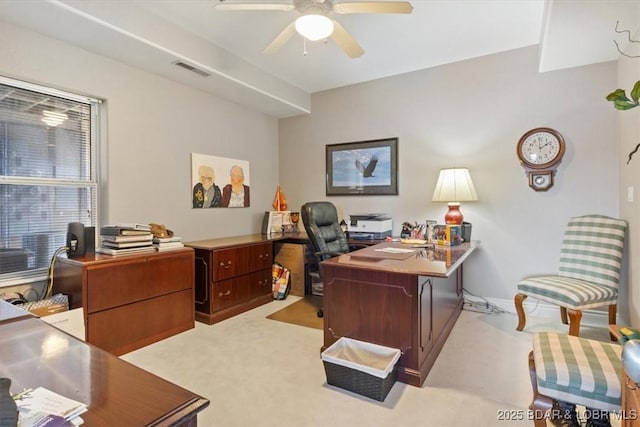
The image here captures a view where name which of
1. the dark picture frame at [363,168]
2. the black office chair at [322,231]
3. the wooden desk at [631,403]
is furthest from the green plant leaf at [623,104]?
the dark picture frame at [363,168]

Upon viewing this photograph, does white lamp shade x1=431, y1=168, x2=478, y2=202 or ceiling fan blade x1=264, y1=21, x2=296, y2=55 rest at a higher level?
ceiling fan blade x1=264, y1=21, x2=296, y2=55

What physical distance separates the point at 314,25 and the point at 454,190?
7.07 ft

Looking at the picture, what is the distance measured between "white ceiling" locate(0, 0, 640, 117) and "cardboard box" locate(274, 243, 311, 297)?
187 centimetres

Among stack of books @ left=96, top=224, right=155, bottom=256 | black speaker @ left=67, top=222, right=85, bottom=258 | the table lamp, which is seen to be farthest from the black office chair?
black speaker @ left=67, top=222, right=85, bottom=258

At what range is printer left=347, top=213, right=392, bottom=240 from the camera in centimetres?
385

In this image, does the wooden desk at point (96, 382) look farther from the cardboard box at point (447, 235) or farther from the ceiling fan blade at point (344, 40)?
the cardboard box at point (447, 235)

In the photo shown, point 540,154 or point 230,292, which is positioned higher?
point 540,154

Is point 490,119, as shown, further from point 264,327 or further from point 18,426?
point 18,426

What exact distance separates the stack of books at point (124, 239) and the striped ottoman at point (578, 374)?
9.15 feet

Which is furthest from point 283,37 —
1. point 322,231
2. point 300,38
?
point 322,231

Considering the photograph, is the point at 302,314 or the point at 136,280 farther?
the point at 302,314

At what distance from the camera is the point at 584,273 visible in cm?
292

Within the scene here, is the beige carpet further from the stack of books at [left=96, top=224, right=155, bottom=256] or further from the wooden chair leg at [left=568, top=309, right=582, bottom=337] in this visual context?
the wooden chair leg at [left=568, top=309, right=582, bottom=337]

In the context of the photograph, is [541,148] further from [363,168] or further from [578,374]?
[578,374]
